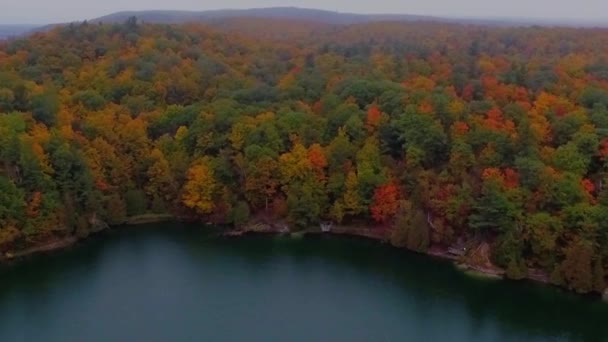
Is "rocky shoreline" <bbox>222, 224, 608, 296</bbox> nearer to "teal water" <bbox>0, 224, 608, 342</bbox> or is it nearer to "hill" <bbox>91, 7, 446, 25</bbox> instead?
"teal water" <bbox>0, 224, 608, 342</bbox>

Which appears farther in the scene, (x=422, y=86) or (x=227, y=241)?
(x=422, y=86)

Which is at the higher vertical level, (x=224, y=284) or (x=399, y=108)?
(x=399, y=108)

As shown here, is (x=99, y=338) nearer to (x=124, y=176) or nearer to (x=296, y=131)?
(x=124, y=176)

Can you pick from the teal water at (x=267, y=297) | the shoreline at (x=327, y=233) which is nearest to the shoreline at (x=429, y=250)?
the shoreline at (x=327, y=233)

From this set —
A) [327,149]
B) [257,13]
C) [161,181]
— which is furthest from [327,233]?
[257,13]

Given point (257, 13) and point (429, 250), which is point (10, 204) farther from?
point (257, 13)

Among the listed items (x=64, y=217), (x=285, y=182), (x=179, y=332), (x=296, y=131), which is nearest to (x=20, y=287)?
(x=64, y=217)

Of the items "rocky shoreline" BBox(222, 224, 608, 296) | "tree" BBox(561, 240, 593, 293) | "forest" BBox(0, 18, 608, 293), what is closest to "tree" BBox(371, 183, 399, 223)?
"forest" BBox(0, 18, 608, 293)

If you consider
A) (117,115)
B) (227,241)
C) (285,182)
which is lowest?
(227,241)
